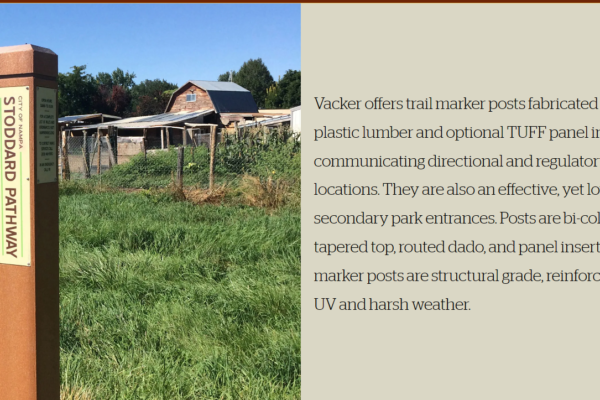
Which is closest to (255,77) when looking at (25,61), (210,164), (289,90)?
(289,90)

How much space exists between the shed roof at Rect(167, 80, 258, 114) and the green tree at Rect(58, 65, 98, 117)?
49.7 ft

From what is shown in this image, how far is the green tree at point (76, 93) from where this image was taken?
5441cm

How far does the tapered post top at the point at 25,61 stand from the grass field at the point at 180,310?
66.6 inches

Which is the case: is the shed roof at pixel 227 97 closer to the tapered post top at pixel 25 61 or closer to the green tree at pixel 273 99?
the green tree at pixel 273 99

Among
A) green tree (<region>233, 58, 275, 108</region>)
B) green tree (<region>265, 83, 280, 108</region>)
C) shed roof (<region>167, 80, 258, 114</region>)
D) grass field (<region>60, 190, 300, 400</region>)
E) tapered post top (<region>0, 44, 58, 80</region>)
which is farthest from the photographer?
green tree (<region>233, 58, 275, 108</region>)

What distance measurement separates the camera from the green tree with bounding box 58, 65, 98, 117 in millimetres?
54409

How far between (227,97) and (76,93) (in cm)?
2032

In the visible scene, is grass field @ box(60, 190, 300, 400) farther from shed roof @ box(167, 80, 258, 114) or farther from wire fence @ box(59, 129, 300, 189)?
shed roof @ box(167, 80, 258, 114)

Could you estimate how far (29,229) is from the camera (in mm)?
2205

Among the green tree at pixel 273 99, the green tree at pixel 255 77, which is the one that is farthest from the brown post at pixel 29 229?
the green tree at pixel 255 77

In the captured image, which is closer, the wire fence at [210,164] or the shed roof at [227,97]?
the wire fence at [210,164]

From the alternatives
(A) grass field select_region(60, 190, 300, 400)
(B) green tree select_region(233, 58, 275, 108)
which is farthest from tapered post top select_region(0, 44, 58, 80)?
(B) green tree select_region(233, 58, 275, 108)

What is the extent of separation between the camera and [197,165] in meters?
15.4

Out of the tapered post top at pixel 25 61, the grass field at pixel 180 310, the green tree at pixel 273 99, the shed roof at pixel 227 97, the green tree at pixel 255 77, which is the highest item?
the green tree at pixel 255 77
